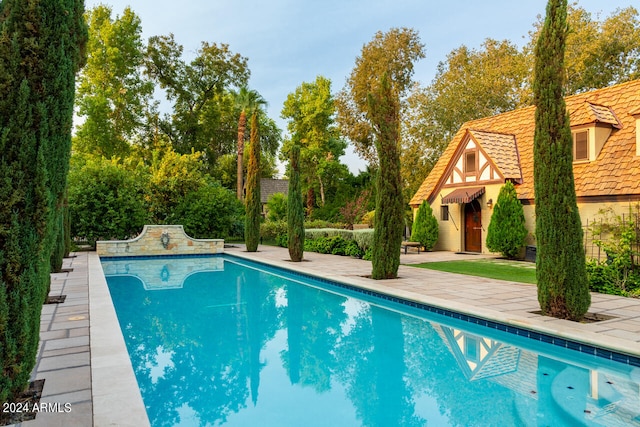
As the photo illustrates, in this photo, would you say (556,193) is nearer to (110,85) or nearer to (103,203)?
(103,203)

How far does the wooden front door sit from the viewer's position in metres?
18.6

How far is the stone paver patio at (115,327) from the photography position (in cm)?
350

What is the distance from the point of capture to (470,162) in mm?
18578

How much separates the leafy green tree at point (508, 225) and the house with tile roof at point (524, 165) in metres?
0.45

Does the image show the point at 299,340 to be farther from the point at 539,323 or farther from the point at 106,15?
the point at 106,15

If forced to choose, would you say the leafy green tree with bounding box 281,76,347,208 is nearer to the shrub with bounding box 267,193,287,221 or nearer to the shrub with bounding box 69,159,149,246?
the shrub with bounding box 267,193,287,221

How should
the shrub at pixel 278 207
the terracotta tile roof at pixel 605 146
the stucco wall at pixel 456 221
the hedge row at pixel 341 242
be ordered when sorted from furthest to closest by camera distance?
1. the shrub at pixel 278 207
2. the stucco wall at pixel 456 221
3. the hedge row at pixel 341 242
4. the terracotta tile roof at pixel 605 146

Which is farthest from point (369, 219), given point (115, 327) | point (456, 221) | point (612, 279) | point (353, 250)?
point (115, 327)

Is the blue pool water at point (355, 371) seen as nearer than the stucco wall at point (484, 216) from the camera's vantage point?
Yes

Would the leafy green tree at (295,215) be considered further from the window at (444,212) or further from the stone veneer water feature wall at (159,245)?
the window at (444,212)

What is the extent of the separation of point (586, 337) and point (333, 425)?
151 inches

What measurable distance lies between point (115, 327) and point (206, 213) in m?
17.1

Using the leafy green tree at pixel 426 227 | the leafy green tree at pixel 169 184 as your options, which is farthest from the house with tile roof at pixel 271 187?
the leafy green tree at pixel 426 227

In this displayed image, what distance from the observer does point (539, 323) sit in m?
6.34
